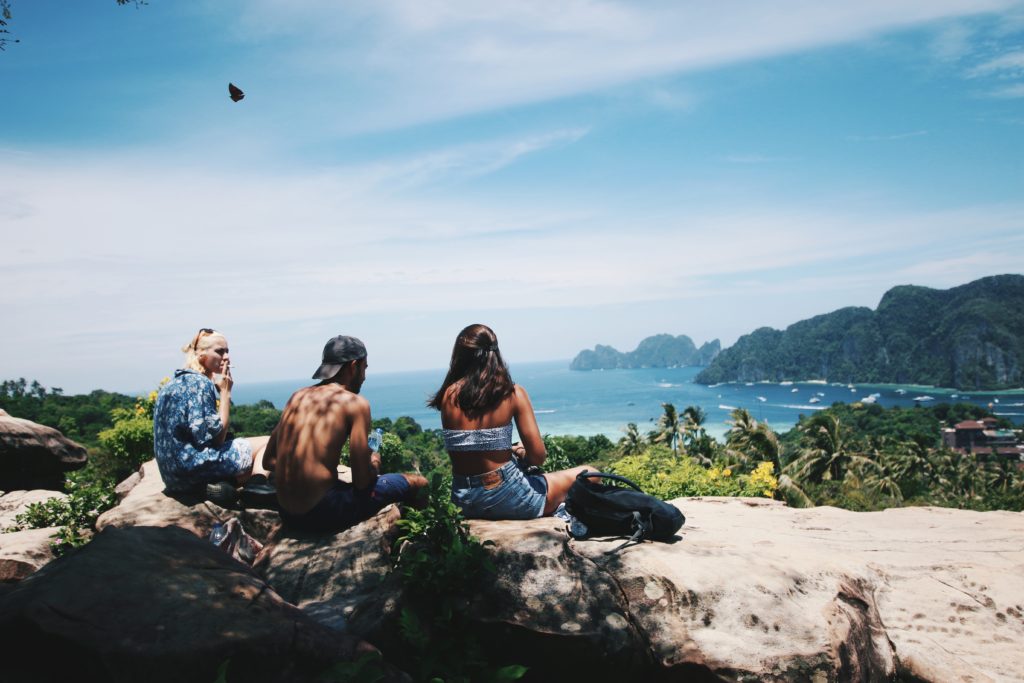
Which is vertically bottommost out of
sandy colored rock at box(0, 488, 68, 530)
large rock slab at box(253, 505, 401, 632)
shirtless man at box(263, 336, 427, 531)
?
sandy colored rock at box(0, 488, 68, 530)

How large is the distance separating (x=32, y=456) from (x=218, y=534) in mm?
8108

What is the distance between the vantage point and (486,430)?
5.01 meters

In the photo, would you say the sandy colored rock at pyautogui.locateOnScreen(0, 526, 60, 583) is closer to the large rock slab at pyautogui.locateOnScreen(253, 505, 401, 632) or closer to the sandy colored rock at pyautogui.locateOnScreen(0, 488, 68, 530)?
the sandy colored rock at pyautogui.locateOnScreen(0, 488, 68, 530)

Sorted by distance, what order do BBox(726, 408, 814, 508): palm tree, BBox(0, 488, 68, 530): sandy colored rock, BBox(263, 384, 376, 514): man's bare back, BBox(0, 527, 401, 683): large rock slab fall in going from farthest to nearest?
BBox(726, 408, 814, 508): palm tree
BBox(0, 488, 68, 530): sandy colored rock
BBox(263, 384, 376, 514): man's bare back
BBox(0, 527, 401, 683): large rock slab

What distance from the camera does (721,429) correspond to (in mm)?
138750

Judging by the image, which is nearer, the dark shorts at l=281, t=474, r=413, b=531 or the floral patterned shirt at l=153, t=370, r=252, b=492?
the dark shorts at l=281, t=474, r=413, b=531

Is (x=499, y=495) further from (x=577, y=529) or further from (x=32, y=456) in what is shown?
(x=32, y=456)

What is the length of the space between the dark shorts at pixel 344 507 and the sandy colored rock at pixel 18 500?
17.2ft

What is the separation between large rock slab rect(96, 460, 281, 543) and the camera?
566 centimetres

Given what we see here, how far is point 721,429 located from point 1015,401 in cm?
8890

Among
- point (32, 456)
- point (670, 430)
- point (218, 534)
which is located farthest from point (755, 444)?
point (218, 534)

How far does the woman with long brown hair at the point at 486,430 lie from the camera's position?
503cm

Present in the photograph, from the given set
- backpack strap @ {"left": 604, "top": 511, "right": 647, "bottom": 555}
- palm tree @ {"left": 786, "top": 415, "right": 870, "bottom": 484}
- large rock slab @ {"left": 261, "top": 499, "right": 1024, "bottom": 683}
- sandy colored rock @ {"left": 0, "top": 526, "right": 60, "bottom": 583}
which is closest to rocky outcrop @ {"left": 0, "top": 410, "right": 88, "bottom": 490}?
sandy colored rock @ {"left": 0, "top": 526, "right": 60, "bottom": 583}

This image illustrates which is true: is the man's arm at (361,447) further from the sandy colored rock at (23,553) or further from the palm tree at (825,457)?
the palm tree at (825,457)
